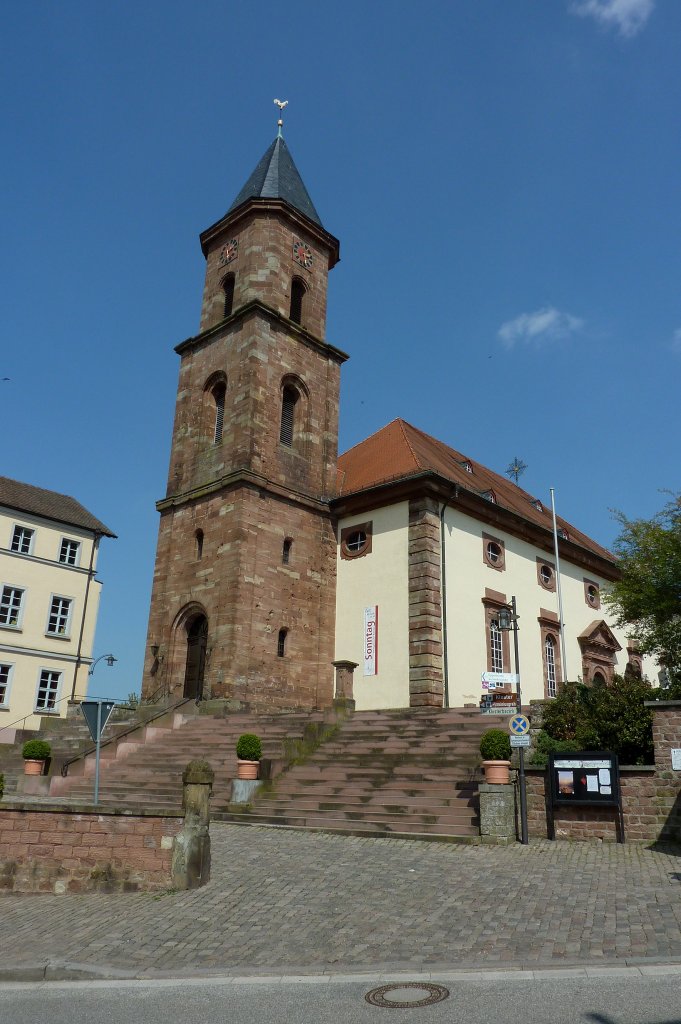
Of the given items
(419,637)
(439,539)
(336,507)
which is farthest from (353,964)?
(336,507)

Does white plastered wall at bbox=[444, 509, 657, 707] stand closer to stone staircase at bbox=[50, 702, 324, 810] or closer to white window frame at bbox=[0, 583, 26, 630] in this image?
stone staircase at bbox=[50, 702, 324, 810]

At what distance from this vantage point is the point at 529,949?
7656 mm

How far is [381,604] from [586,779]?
536 inches

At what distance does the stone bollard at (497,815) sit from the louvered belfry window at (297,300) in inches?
939

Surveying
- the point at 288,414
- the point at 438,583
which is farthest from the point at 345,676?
the point at 288,414

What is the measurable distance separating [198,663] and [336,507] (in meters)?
7.91

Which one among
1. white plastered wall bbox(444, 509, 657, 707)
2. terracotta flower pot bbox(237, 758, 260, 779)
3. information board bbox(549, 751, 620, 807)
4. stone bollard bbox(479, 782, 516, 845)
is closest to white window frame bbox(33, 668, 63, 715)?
white plastered wall bbox(444, 509, 657, 707)

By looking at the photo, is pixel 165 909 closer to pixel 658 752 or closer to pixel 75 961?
pixel 75 961

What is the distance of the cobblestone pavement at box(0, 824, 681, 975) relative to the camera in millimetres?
7633

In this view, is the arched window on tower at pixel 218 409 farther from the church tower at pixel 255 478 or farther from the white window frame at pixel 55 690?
the white window frame at pixel 55 690

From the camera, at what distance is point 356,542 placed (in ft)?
100

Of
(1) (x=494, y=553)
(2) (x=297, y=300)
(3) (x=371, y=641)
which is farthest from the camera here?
(2) (x=297, y=300)

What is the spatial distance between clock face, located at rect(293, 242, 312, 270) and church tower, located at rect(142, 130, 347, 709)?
6 cm

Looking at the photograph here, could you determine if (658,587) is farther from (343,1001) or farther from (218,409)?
(343,1001)
